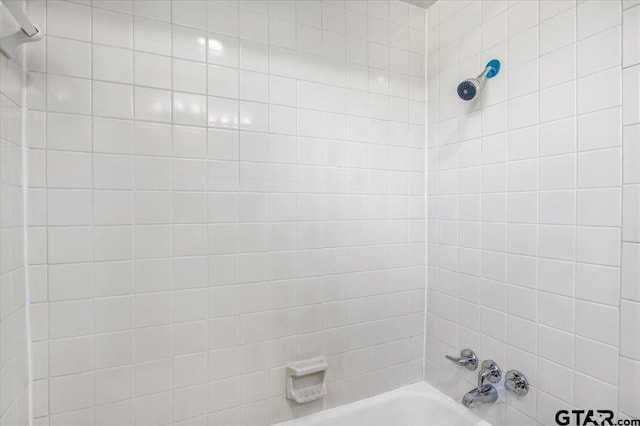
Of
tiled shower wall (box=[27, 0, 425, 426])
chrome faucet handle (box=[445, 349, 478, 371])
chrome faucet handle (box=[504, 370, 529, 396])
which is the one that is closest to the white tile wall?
chrome faucet handle (box=[504, 370, 529, 396])

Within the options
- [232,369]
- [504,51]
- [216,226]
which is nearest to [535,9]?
[504,51]

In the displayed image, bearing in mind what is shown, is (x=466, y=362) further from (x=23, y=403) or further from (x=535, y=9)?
(x=23, y=403)

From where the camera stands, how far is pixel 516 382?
130 cm

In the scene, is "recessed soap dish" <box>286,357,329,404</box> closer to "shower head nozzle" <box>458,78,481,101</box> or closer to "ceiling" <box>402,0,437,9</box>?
"shower head nozzle" <box>458,78,481,101</box>

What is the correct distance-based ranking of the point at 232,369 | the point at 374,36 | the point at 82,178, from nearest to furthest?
the point at 82,178
the point at 232,369
the point at 374,36

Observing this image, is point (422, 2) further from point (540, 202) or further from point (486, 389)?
point (486, 389)

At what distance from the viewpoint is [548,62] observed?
1.22 meters

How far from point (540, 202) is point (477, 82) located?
1.88 feet

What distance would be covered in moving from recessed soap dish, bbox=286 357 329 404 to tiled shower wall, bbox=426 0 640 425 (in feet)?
2.13

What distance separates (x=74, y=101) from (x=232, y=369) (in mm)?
1158

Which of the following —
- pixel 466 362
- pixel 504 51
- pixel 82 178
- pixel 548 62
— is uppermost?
pixel 504 51

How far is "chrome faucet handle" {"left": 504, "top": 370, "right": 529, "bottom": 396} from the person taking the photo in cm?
128

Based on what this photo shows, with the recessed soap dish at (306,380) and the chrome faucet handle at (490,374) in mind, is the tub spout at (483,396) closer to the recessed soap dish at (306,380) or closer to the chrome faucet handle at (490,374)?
the chrome faucet handle at (490,374)

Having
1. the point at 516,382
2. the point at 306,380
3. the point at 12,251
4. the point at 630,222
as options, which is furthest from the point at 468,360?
the point at 12,251
